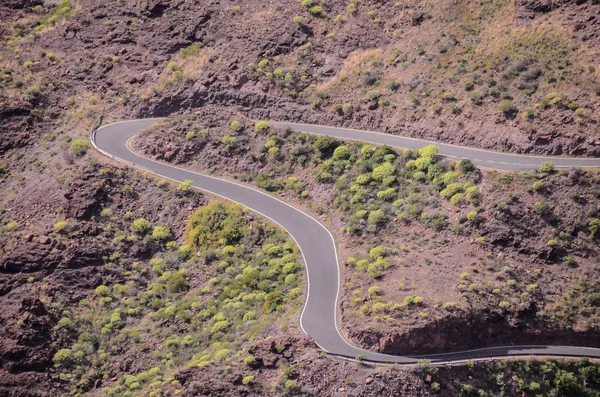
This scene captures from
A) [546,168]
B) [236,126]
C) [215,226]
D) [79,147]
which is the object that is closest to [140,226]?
[215,226]

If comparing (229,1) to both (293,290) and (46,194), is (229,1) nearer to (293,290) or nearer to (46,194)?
(46,194)

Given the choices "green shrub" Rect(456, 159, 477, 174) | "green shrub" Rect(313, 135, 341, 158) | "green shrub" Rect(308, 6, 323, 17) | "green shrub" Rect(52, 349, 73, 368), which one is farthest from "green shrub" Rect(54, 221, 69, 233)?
"green shrub" Rect(308, 6, 323, 17)

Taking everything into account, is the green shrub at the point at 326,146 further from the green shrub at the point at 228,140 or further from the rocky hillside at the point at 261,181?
the green shrub at the point at 228,140

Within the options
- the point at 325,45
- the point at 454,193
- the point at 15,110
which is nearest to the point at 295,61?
the point at 325,45

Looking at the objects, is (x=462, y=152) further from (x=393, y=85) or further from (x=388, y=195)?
(x=393, y=85)

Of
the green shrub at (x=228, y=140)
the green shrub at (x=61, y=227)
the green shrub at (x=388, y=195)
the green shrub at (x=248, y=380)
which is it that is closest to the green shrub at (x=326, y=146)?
the green shrub at (x=388, y=195)

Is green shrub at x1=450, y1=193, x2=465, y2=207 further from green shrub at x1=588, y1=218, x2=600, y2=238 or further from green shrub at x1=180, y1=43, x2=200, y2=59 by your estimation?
green shrub at x1=180, y1=43, x2=200, y2=59

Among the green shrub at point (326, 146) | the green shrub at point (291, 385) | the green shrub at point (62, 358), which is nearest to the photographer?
the green shrub at point (291, 385)
